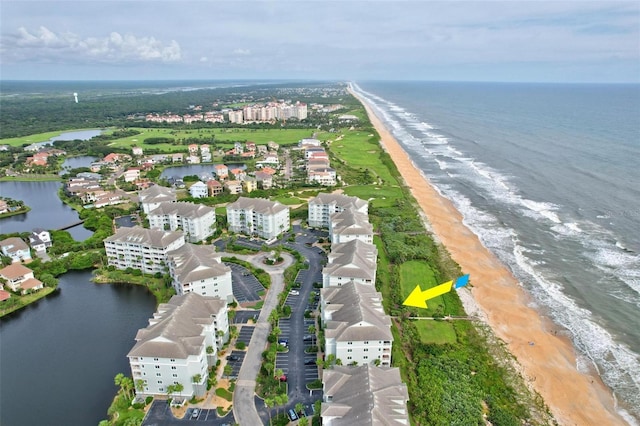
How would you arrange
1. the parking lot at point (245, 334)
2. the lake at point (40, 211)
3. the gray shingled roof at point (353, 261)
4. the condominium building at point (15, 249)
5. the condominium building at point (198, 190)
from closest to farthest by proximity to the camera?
the parking lot at point (245, 334) < the gray shingled roof at point (353, 261) < the condominium building at point (15, 249) < the lake at point (40, 211) < the condominium building at point (198, 190)

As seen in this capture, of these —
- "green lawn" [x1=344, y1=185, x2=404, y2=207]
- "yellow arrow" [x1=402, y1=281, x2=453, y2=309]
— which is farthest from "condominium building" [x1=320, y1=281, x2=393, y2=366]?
"green lawn" [x1=344, y1=185, x2=404, y2=207]

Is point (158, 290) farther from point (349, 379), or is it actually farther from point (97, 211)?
point (97, 211)

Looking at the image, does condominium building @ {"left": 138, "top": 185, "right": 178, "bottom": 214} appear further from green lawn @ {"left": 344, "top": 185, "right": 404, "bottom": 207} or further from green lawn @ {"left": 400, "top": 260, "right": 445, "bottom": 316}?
green lawn @ {"left": 400, "top": 260, "right": 445, "bottom": 316}

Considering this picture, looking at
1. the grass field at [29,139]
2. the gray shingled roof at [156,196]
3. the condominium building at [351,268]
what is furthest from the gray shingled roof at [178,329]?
the grass field at [29,139]

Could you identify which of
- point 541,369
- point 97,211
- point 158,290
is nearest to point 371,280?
point 541,369

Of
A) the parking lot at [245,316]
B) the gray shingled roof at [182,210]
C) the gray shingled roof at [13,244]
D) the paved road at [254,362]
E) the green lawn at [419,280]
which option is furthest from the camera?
the gray shingled roof at [182,210]

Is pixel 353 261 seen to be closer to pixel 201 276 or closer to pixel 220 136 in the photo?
pixel 201 276

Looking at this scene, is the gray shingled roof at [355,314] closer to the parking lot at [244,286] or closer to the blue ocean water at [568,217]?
the parking lot at [244,286]

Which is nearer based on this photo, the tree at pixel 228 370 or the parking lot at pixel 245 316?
the tree at pixel 228 370
